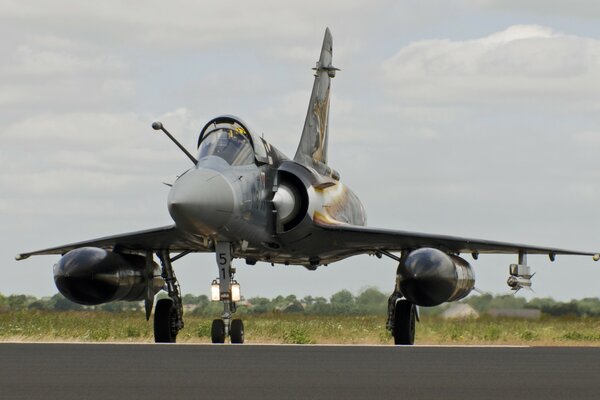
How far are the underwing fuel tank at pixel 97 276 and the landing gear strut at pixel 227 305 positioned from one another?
272 cm

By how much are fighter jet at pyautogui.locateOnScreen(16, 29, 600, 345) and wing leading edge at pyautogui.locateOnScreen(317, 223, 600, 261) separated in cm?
2

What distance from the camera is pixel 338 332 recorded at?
92.0 feet

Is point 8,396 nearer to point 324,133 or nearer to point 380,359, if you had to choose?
point 380,359

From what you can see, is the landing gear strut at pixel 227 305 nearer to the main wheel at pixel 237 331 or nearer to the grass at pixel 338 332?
the main wheel at pixel 237 331

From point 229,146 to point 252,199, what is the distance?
949mm

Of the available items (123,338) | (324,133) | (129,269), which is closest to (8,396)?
(129,269)

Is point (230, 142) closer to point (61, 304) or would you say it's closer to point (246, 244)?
point (246, 244)

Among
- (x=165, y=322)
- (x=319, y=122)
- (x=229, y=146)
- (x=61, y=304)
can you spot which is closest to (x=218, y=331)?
(x=165, y=322)

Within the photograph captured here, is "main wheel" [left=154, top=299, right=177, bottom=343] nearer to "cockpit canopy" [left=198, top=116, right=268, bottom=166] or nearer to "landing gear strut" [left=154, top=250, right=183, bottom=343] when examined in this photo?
"landing gear strut" [left=154, top=250, right=183, bottom=343]

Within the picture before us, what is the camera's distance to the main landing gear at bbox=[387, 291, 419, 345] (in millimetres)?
22484

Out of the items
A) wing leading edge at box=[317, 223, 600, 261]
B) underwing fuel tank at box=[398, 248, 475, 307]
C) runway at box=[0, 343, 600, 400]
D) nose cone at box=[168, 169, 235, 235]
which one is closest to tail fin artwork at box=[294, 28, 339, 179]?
wing leading edge at box=[317, 223, 600, 261]

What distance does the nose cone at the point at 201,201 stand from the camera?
19.0 metres

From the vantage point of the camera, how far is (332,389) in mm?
9883

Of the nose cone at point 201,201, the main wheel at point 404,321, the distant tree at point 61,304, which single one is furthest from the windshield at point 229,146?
the distant tree at point 61,304
